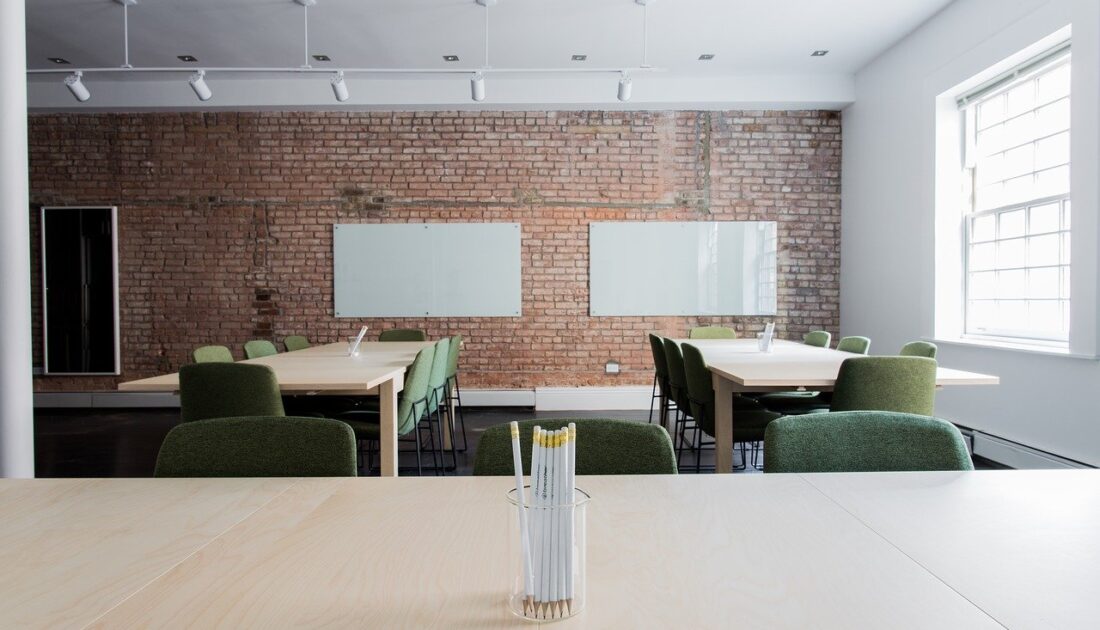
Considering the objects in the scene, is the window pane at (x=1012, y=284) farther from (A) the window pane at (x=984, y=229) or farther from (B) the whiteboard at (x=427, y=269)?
(B) the whiteboard at (x=427, y=269)

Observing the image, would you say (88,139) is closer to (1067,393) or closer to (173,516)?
(173,516)

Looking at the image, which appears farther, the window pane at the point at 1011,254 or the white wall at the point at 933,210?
the window pane at the point at 1011,254

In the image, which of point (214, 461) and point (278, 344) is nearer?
point (214, 461)

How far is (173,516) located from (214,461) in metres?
0.39

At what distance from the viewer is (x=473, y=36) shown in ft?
18.7

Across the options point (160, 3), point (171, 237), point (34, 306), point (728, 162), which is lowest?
point (34, 306)

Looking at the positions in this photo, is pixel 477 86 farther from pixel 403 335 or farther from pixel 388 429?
pixel 388 429

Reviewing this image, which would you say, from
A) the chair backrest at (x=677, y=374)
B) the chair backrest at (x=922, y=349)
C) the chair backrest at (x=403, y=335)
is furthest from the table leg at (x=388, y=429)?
the chair backrest at (x=922, y=349)

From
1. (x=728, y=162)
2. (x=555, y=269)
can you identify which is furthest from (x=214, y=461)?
(x=728, y=162)

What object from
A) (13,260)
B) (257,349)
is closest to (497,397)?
(257,349)

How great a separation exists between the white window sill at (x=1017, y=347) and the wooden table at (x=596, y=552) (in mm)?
3182

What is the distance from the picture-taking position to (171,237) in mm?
6945

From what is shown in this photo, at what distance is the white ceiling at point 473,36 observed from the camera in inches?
201

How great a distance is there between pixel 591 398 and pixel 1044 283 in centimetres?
405
